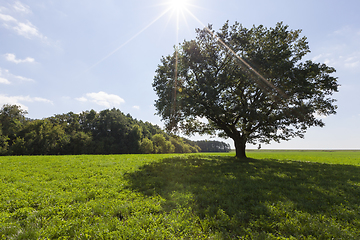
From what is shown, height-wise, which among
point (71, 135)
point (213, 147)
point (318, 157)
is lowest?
point (213, 147)

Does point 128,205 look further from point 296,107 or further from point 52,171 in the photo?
point 296,107

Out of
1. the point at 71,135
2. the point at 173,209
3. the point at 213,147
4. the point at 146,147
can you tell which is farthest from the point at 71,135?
the point at 213,147

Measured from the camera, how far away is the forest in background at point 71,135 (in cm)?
5525

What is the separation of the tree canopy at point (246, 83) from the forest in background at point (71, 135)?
10184mm

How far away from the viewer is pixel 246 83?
22594mm

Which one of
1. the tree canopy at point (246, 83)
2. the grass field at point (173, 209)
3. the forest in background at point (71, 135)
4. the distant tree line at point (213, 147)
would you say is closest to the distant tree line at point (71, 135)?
the forest in background at point (71, 135)

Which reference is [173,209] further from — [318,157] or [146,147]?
[146,147]

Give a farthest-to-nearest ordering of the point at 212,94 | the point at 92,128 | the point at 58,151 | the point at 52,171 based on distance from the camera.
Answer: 1. the point at 92,128
2. the point at 58,151
3. the point at 212,94
4. the point at 52,171

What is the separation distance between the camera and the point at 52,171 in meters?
12.9

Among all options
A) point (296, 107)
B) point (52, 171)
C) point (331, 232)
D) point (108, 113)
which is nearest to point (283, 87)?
point (296, 107)

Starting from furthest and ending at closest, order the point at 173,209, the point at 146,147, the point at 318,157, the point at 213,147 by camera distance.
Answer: the point at 213,147 < the point at 146,147 < the point at 318,157 < the point at 173,209

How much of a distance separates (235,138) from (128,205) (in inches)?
865

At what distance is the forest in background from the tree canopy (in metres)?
10.2

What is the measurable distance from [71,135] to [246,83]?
7104 cm
